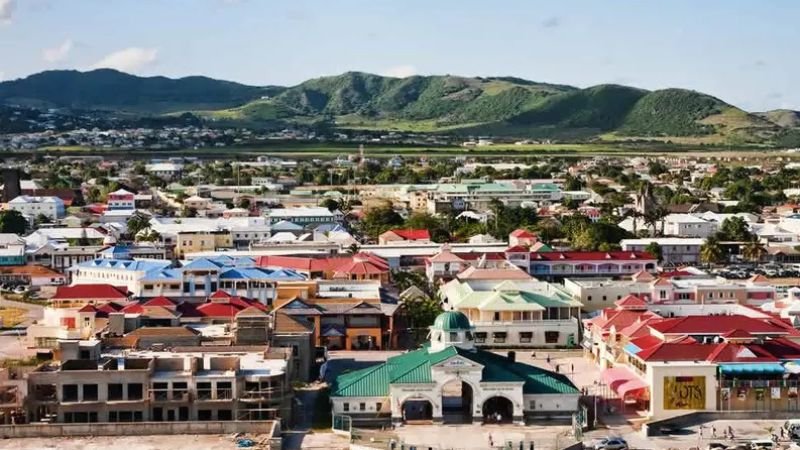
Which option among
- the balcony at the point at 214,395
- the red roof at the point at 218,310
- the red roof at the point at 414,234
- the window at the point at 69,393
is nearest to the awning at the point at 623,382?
the balcony at the point at 214,395

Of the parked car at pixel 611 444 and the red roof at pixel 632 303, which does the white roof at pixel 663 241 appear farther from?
the parked car at pixel 611 444

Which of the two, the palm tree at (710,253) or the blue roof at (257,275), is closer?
the blue roof at (257,275)

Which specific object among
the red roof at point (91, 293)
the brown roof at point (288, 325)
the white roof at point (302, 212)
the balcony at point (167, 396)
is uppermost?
the white roof at point (302, 212)

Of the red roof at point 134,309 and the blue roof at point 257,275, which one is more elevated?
the blue roof at point 257,275

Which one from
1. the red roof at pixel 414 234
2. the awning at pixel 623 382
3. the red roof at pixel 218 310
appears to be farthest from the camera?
the red roof at pixel 414 234

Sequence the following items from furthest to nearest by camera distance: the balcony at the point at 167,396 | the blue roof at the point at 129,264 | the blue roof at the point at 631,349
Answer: the blue roof at the point at 129,264
the blue roof at the point at 631,349
the balcony at the point at 167,396
